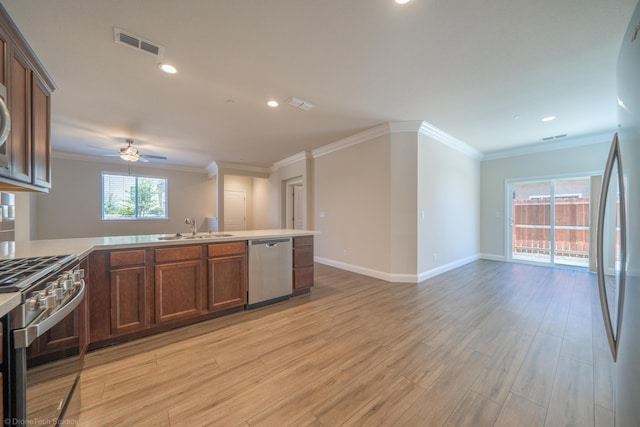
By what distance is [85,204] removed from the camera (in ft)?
19.9

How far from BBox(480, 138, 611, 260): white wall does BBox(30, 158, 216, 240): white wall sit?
8.31 meters

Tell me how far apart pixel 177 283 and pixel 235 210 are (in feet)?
20.6

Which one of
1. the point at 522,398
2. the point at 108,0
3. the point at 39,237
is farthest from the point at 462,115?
the point at 39,237

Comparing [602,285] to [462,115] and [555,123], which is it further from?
[555,123]

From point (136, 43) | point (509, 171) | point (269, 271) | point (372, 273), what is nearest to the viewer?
point (136, 43)

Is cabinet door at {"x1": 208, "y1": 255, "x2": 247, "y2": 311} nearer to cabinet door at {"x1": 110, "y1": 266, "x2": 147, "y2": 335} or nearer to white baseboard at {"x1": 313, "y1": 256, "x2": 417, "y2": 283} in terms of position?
cabinet door at {"x1": 110, "y1": 266, "x2": 147, "y2": 335}

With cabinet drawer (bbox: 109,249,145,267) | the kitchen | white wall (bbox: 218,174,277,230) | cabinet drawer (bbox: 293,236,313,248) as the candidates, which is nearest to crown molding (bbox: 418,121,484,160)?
the kitchen

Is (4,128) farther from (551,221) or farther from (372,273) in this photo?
(551,221)

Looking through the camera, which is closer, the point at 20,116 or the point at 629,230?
the point at 629,230

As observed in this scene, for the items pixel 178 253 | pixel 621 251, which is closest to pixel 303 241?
pixel 178 253

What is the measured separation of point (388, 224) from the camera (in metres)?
4.09

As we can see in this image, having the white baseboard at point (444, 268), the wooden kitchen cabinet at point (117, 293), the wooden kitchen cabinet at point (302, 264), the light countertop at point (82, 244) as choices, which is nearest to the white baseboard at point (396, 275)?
the white baseboard at point (444, 268)

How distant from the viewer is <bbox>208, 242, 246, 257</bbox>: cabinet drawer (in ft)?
8.45

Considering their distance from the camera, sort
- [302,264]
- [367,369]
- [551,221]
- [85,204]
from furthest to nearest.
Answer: [85,204] → [551,221] → [302,264] → [367,369]
